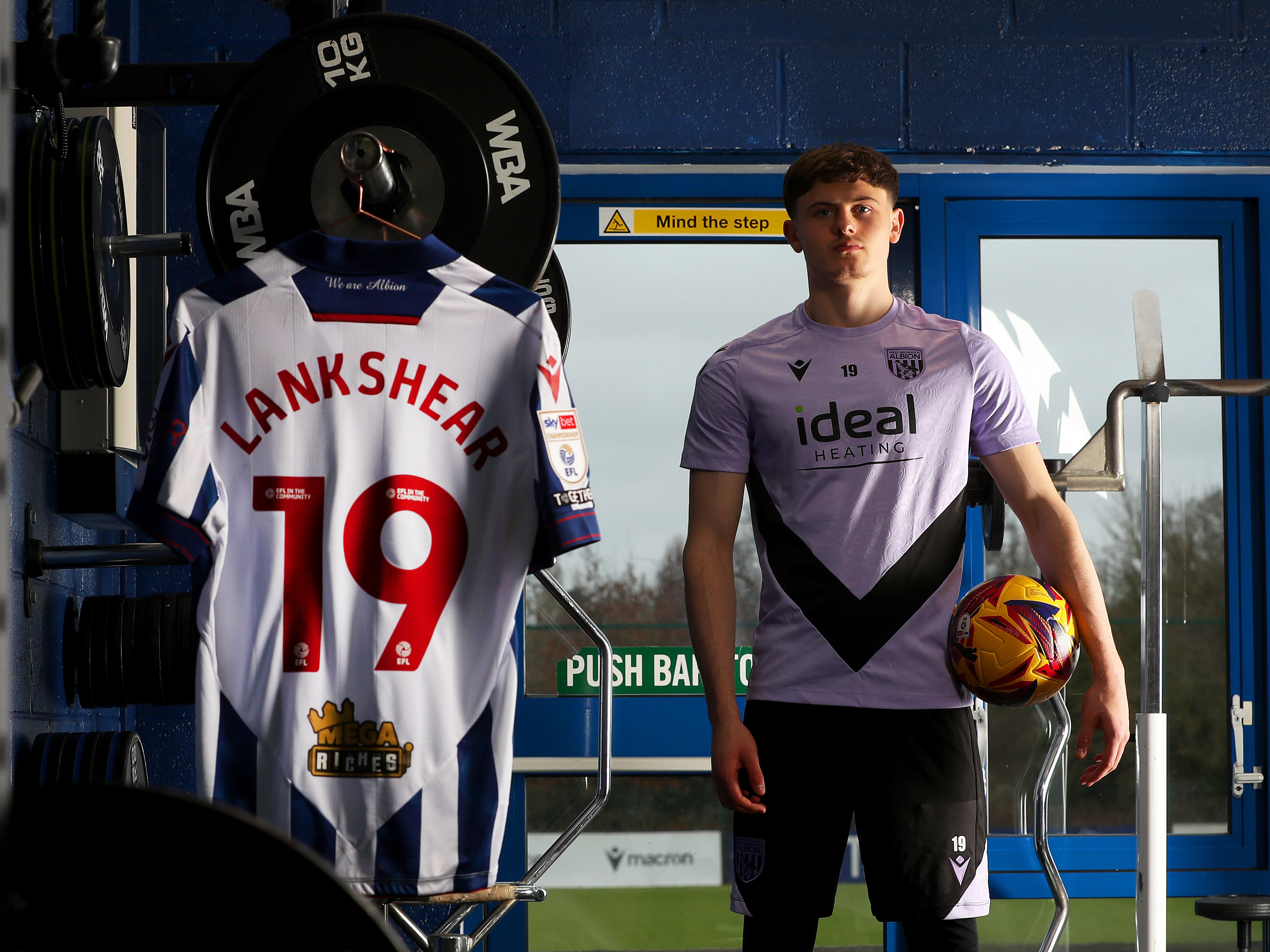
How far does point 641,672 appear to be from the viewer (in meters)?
3.12

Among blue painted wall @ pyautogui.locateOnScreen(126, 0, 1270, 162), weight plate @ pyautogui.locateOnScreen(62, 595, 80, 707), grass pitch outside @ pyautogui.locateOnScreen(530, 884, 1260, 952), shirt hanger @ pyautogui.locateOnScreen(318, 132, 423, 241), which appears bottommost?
grass pitch outside @ pyautogui.locateOnScreen(530, 884, 1260, 952)

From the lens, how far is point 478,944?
303 cm

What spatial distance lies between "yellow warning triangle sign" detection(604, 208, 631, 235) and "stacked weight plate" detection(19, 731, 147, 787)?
174 centimetres

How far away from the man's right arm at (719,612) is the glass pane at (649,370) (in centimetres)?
132

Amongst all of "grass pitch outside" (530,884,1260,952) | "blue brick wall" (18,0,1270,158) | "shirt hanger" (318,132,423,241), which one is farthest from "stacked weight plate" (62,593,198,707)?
"blue brick wall" (18,0,1270,158)

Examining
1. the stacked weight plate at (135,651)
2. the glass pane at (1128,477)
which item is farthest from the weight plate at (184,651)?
the glass pane at (1128,477)

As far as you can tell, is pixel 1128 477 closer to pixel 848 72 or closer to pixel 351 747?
pixel 848 72

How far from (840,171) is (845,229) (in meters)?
0.10

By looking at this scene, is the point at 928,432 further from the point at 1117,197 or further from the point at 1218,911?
the point at 1117,197

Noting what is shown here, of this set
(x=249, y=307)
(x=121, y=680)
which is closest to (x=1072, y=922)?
(x=121, y=680)

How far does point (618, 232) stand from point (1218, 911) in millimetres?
2108

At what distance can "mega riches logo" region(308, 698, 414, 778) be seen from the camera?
1.63 metres

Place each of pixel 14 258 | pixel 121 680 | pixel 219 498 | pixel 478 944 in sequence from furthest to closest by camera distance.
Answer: pixel 478 944
pixel 121 680
pixel 14 258
pixel 219 498

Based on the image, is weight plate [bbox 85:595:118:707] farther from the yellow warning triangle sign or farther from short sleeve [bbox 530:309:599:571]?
the yellow warning triangle sign
